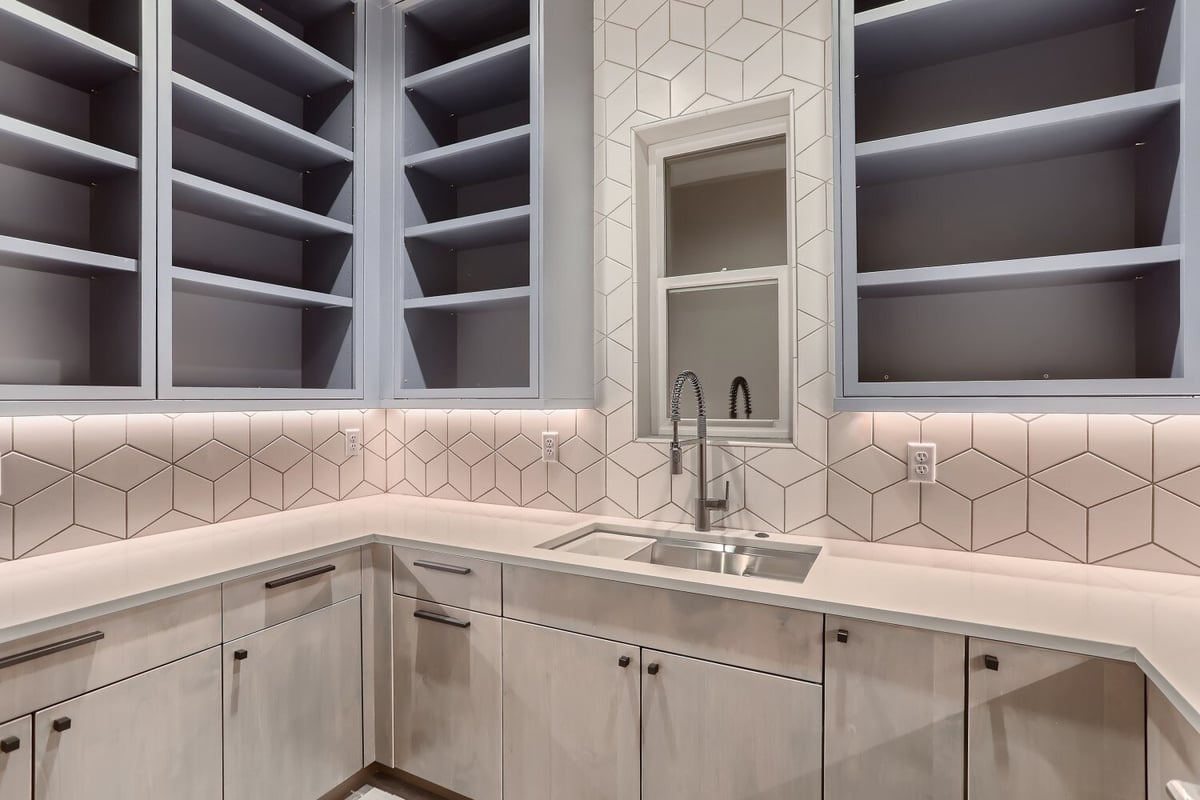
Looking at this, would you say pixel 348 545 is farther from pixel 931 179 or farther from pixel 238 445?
pixel 931 179

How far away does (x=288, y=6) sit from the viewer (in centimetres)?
226

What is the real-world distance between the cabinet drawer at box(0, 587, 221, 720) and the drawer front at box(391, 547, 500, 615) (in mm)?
513

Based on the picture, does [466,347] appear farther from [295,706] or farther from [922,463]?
[922,463]

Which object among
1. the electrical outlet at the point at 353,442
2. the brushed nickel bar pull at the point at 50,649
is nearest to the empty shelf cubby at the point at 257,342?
the electrical outlet at the point at 353,442

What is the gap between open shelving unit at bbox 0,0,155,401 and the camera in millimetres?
1599

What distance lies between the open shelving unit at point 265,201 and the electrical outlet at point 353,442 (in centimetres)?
31

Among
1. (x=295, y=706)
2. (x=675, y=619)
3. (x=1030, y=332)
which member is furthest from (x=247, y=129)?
(x=1030, y=332)

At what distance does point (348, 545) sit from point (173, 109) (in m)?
1.51

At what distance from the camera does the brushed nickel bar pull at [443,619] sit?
1.79 meters

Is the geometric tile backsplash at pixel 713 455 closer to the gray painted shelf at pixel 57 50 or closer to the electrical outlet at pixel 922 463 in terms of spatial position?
the electrical outlet at pixel 922 463

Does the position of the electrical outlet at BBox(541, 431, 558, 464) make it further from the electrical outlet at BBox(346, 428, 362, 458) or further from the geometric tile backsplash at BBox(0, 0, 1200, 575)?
the electrical outlet at BBox(346, 428, 362, 458)

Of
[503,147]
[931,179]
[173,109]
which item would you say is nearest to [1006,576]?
[931,179]

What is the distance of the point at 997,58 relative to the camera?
1659mm

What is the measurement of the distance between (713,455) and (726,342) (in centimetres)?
42
